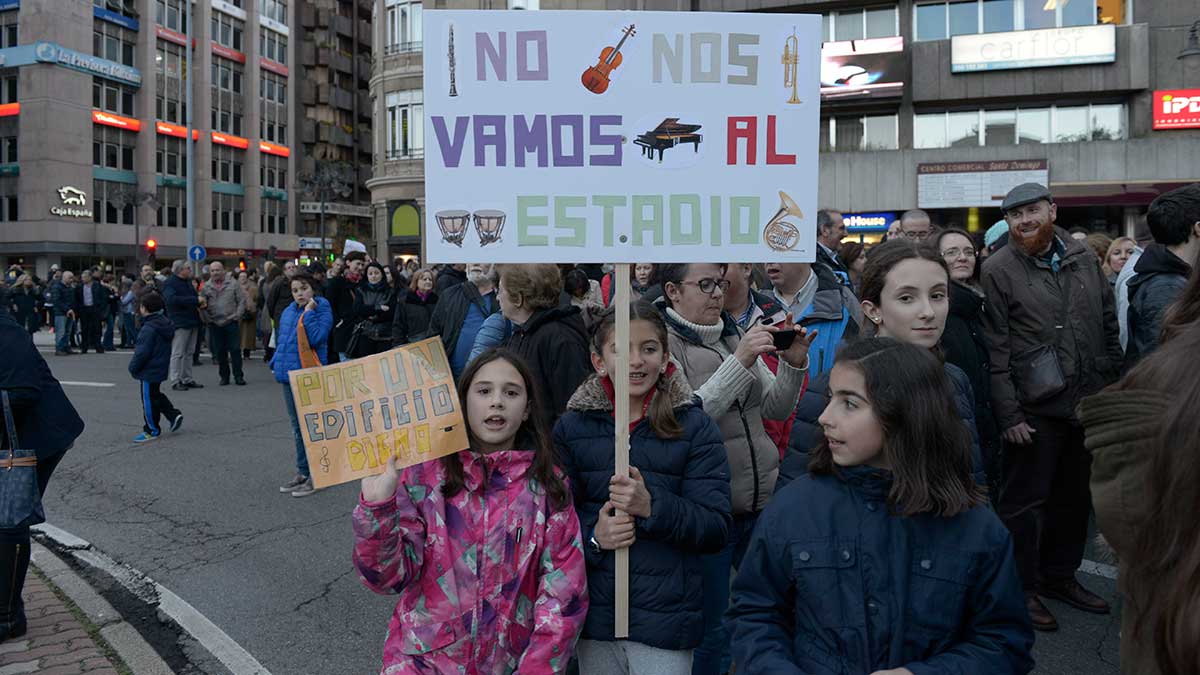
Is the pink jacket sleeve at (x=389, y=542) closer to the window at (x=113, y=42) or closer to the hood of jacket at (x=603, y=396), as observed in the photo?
the hood of jacket at (x=603, y=396)

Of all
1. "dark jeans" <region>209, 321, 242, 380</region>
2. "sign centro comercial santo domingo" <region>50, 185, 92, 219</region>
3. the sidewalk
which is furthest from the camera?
"sign centro comercial santo domingo" <region>50, 185, 92, 219</region>

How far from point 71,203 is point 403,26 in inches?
888

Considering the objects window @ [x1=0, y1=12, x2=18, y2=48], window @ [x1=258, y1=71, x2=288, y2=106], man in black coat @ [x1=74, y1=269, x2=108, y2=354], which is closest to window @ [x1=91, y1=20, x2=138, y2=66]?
window @ [x1=0, y1=12, x2=18, y2=48]

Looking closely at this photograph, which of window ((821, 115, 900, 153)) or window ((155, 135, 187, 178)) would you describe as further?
window ((155, 135, 187, 178))

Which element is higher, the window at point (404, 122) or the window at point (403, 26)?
the window at point (403, 26)

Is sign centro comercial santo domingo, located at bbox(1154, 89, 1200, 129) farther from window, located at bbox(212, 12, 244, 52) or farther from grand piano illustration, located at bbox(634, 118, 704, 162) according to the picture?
window, located at bbox(212, 12, 244, 52)

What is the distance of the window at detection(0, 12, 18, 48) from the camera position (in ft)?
151

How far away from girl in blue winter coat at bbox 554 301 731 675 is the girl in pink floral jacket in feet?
0.45

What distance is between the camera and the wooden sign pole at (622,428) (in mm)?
2734

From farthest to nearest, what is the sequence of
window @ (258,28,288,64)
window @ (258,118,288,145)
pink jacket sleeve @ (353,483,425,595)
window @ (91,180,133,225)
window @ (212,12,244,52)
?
window @ (258,118,288,145), window @ (258,28,288,64), window @ (212,12,244,52), window @ (91,180,133,225), pink jacket sleeve @ (353,483,425,595)

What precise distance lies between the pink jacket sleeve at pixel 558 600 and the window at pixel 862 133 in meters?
24.8

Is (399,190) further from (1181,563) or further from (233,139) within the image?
(1181,563)

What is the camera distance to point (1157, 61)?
77.2 ft

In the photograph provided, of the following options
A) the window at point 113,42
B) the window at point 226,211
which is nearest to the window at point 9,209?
the window at point 113,42
